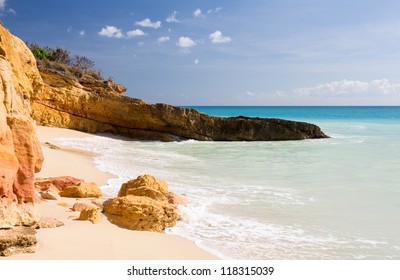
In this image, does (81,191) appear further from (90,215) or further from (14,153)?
(14,153)

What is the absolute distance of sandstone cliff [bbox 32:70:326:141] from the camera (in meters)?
25.9

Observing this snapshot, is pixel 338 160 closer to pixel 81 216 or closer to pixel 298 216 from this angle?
pixel 298 216

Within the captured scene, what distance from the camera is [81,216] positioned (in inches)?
263

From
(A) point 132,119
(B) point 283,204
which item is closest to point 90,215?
(B) point 283,204

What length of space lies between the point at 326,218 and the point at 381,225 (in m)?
0.99

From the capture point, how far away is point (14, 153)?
5.32 meters

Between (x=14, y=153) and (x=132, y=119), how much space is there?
2245cm

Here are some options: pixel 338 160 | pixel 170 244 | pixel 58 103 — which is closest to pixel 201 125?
pixel 58 103

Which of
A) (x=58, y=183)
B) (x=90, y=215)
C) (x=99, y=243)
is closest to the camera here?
(x=99, y=243)

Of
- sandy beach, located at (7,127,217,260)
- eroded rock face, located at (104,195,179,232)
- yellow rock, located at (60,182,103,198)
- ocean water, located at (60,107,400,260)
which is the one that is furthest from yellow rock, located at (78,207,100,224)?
yellow rock, located at (60,182,103,198)

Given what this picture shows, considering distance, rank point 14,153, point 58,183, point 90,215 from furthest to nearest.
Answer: point 58,183 → point 90,215 → point 14,153

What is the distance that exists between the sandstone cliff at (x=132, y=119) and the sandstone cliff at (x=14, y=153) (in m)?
20.0

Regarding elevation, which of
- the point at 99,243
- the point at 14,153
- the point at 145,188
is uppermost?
the point at 14,153

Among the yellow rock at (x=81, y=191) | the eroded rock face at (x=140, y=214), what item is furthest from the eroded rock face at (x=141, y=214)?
the yellow rock at (x=81, y=191)
